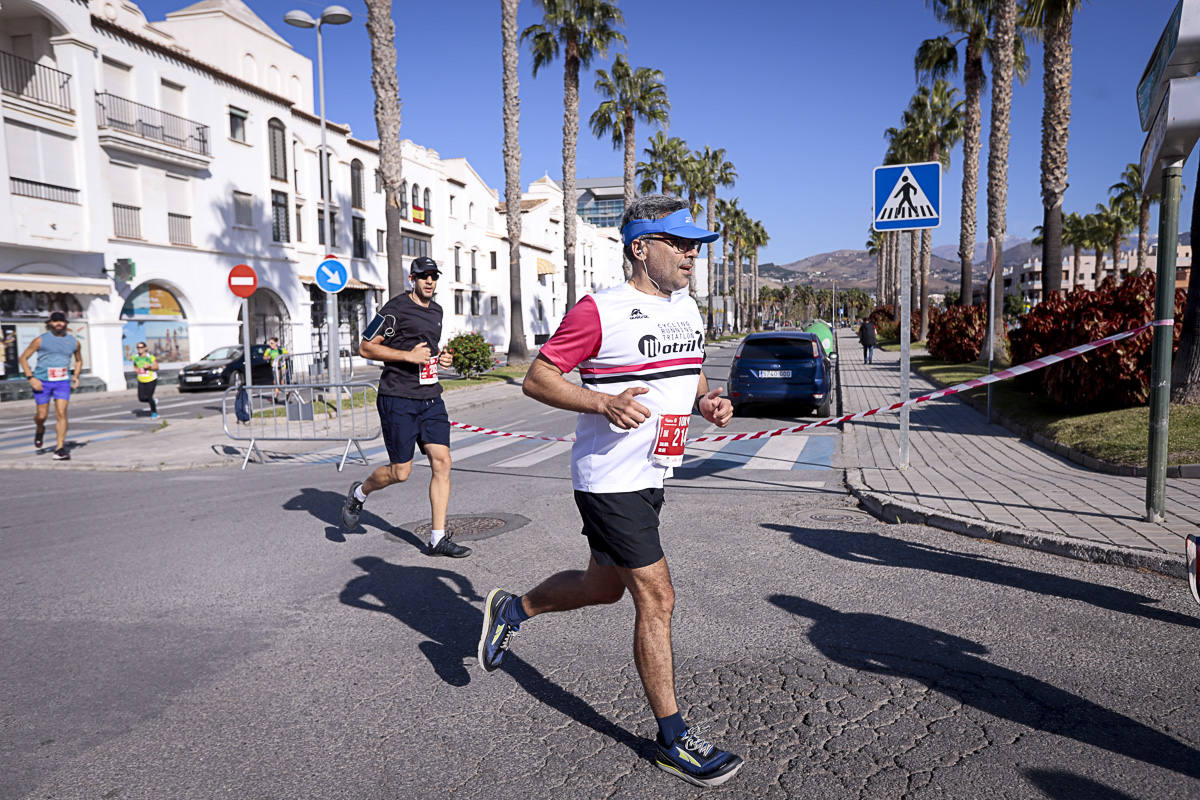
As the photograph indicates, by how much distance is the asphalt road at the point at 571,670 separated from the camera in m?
2.94

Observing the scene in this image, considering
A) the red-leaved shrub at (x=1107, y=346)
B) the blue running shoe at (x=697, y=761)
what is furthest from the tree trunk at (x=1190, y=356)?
the blue running shoe at (x=697, y=761)

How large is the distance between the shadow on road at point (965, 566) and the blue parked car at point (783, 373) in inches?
313

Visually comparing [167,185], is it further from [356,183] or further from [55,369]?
[55,369]

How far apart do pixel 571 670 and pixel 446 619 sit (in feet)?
3.44

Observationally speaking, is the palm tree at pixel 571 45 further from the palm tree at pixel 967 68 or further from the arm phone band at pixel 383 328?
the arm phone band at pixel 383 328

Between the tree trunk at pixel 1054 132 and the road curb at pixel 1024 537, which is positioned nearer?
the road curb at pixel 1024 537

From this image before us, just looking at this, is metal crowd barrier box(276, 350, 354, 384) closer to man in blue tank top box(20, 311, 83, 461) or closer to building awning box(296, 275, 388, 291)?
man in blue tank top box(20, 311, 83, 461)

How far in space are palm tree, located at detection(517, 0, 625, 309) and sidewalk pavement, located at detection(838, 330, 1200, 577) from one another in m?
22.8

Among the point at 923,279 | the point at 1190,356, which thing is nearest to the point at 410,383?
the point at 1190,356

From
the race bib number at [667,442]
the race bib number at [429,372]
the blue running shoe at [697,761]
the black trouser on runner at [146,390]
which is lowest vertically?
the blue running shoe at [697,761]

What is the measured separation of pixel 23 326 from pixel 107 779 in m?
26.6

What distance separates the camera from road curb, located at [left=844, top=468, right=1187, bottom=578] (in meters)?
5.07

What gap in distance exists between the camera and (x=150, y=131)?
28.8 m

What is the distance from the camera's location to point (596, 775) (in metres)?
2.92
